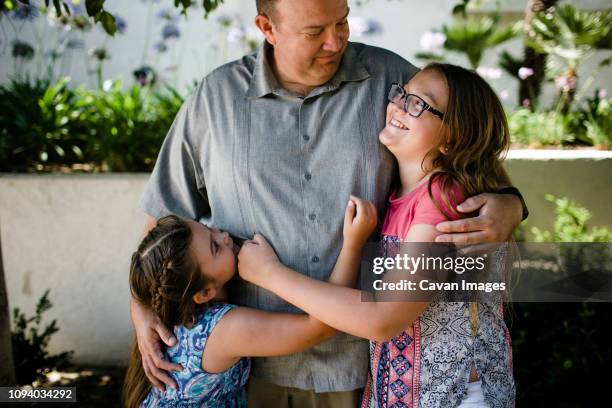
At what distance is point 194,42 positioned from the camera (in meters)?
7.73

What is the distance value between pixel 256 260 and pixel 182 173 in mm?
510

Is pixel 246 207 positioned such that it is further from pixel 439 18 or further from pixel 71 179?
pixel 439 18

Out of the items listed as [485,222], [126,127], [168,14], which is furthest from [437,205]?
[168,14]

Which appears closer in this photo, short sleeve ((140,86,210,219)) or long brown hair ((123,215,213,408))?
long brown hair ((123,215,213,408))

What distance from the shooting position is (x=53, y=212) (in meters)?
4.23

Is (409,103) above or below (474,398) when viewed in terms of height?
above

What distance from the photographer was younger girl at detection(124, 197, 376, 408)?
6.28 ft

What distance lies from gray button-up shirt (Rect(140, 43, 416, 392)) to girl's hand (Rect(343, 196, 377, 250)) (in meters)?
0.12

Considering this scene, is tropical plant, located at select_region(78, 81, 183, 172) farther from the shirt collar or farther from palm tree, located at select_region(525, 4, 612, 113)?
palm tree, located at select_region(525, 4, 612, 113)

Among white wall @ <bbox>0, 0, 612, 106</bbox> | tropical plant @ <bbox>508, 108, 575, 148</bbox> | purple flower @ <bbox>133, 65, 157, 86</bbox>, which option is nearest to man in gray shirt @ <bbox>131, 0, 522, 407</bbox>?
tropical plant @ <bbox>508, 108, 575, 148</bbox>

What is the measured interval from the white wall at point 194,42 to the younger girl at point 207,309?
561 cm

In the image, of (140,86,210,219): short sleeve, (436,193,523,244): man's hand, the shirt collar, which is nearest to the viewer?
(436,193,523,244): man's hand

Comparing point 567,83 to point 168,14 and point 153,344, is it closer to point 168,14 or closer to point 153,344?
point 168,14

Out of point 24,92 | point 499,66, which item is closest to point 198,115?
point 24,92
